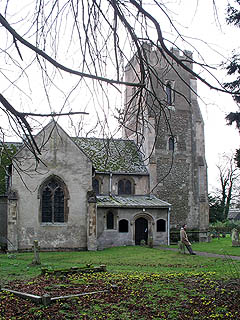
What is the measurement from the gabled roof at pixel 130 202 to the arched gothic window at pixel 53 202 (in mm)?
2870

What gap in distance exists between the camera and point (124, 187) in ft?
107

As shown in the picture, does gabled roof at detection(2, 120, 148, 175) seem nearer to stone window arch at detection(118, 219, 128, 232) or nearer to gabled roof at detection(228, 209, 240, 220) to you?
stone window arch at detection(118, 219, 128, 232)

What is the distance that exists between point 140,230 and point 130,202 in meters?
2.19

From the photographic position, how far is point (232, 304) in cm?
785

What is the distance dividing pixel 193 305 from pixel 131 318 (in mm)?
1460

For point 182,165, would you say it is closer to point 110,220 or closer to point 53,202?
point 110,220

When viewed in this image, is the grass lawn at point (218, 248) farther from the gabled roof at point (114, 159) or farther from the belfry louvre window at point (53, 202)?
the belfry louvre window at point (53, 202)

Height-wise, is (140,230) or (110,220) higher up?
(110,220)

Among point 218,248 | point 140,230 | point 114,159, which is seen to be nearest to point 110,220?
point 140,230

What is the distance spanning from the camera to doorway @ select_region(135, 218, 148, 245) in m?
29.5

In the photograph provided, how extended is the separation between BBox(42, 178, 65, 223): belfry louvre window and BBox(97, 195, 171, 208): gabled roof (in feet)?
9.67

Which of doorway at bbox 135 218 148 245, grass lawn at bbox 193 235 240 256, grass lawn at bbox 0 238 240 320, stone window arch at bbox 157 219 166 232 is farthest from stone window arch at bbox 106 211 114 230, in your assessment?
grass lawn at bbox 0 238 240 320

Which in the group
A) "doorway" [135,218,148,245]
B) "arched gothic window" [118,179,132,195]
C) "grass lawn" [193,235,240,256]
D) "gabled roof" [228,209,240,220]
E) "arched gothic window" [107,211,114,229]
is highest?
"arched gothic window" [118,179,132,195]

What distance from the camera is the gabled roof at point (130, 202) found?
28.5 meters
